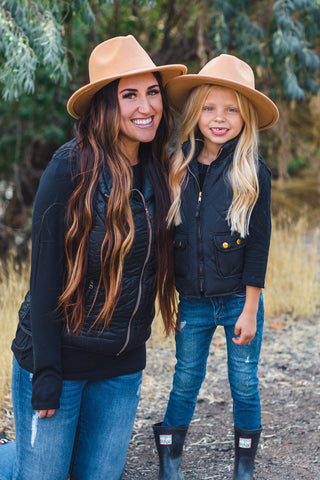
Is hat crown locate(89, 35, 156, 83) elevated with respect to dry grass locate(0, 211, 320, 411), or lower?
elevated

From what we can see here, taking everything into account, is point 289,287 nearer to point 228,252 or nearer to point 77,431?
point 228,252

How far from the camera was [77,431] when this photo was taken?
8.46ft

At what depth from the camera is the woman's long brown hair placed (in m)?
2.27

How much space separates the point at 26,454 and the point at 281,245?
364 cm

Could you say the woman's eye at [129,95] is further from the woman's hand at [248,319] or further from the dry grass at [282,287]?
the dry grass at [282,287]

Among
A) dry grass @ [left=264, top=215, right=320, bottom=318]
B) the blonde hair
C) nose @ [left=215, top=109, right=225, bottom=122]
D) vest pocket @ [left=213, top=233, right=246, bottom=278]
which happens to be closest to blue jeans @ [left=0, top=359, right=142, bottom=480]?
vest pocket @ [left=213, top=233, right=246, bottom=278]

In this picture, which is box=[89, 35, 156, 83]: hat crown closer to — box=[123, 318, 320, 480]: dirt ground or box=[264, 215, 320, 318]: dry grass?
box=[123, 318, 320, 480]: dirt ground

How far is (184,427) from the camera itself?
9.03 ft

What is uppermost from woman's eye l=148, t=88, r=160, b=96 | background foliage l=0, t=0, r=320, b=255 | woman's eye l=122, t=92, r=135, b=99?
background foliage l=0, t=0, r=320, b=255

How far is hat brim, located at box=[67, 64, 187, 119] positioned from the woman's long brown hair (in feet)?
0.12

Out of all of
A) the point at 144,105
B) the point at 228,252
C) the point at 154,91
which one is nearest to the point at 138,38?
the point at 154,91

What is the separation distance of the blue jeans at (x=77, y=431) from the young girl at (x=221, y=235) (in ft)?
1.03

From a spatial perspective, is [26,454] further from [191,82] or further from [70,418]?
[191,82]

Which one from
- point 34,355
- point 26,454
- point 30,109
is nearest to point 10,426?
point 26,454
